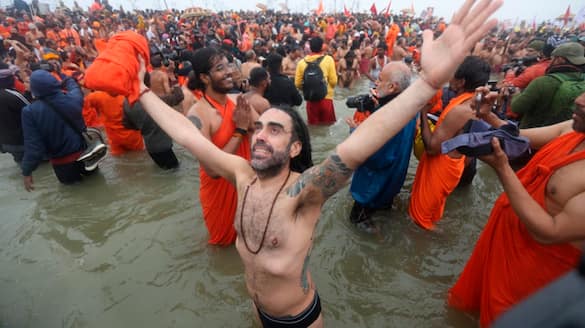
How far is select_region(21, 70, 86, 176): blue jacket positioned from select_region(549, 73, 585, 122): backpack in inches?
245

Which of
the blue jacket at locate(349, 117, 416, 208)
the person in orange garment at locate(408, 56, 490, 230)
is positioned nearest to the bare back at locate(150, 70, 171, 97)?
the blue jacket at locate(349, 117, 416, 208)

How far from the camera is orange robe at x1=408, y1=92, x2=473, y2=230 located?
305cm

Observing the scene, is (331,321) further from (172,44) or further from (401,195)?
(172,44)

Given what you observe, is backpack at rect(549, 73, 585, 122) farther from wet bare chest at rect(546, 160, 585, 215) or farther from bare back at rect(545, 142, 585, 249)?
wet bare chest at rect(546, 160, 585, 215)

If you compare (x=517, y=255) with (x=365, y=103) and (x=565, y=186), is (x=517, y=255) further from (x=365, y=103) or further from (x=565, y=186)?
(x=365, y=103)

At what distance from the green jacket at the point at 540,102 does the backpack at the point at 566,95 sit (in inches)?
0.7

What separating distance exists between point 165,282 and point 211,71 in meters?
2.22

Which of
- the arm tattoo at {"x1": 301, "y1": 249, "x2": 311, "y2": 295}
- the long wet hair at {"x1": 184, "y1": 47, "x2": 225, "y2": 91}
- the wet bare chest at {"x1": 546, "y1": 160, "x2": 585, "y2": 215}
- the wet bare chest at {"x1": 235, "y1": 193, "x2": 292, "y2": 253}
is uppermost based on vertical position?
the long wet hair at {"x1": 184, "y1": 47, "x2": 225, "y2": 91}

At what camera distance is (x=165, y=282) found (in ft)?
10.0

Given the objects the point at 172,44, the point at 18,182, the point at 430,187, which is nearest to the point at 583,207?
the point at 430,187

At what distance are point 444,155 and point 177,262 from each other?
315 centimetres

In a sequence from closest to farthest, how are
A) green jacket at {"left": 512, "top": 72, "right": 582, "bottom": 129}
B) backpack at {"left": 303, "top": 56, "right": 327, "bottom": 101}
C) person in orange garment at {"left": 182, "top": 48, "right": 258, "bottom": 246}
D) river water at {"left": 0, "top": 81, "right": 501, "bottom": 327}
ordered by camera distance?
river water at {"left": 0, "top": 81, "right": 501, "bottom": 327} → person in orange garment at {"left": 182, "top": 48, "right": 258, "bottom": 246} → green jacket at {"left": 512, "top": 72, "right": 582, "bottom": 129} → backpack at {"left": 303, "top": 56, "right": 327, "bottom": 101}

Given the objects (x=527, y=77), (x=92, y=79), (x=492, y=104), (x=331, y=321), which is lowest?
(x=331, y=321)

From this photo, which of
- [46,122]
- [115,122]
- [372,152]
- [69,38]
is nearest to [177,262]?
[46,122]
